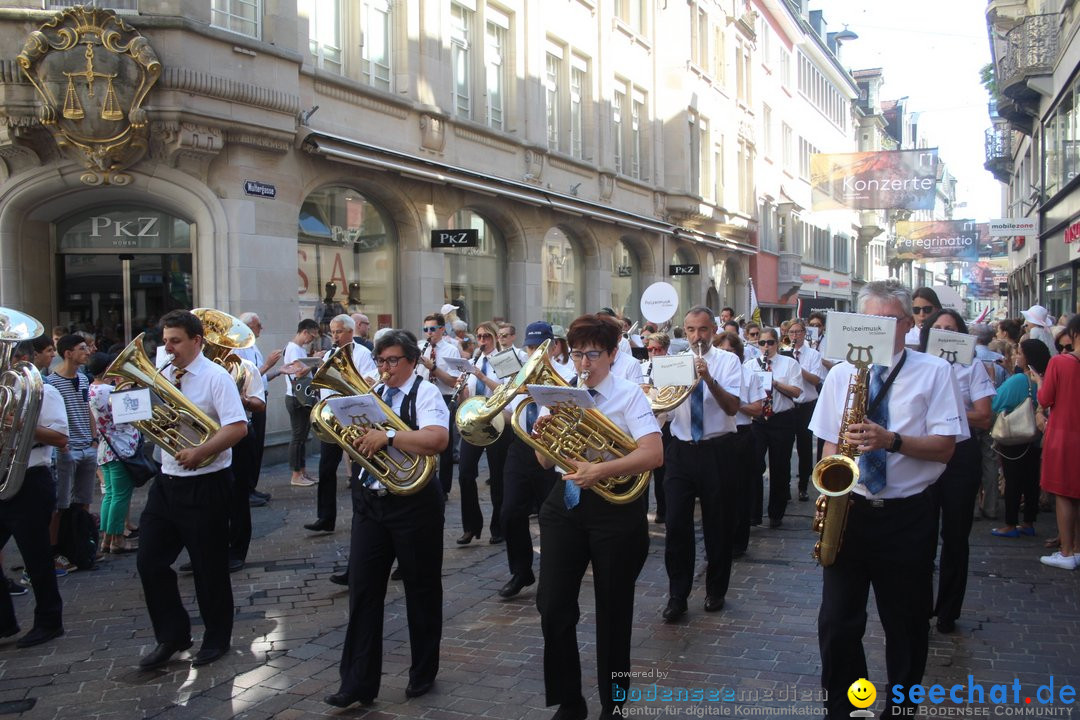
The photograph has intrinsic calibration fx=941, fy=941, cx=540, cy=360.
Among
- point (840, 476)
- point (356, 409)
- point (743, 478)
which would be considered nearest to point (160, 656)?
point (356, 409)

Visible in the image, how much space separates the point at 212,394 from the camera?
5.68m

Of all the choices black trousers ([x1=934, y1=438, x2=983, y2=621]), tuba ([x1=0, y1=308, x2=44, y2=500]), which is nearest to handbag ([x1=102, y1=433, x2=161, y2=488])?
tuba ([x1=0, y1=308, x2=44, y2=500])

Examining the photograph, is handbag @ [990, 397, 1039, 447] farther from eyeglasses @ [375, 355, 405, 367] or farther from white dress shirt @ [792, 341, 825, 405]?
eyeglasses @ [375, 355, 405, 367]

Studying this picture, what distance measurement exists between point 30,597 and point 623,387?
5.32 meters

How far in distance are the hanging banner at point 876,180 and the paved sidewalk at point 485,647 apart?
18.9 meters

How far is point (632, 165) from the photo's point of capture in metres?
27.7

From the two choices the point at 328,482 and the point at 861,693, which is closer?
the point at 861,693

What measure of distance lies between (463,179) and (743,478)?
11982 millimetres

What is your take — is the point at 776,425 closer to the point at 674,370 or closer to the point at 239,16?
the point at 674,370

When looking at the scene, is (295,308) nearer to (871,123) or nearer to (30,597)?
(30,597)

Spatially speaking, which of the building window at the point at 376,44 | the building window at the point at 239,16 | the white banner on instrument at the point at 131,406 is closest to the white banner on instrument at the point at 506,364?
the white banner on instrument at the point at 131,406

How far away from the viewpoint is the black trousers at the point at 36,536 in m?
5.96

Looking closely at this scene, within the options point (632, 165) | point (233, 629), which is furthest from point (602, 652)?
point (632, 165)

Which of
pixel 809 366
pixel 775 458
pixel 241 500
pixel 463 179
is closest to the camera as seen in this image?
pixel 241 500
